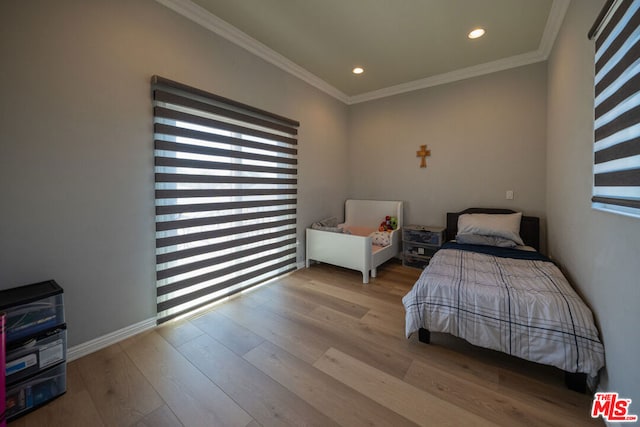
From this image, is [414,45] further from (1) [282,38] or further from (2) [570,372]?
(2) [570,372]

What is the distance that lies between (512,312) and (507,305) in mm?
44

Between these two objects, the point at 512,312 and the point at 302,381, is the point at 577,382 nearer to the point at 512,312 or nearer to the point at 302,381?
the point at 512,312

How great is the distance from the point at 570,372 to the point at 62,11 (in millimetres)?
3744

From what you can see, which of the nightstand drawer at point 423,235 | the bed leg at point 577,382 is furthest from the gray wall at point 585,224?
the nightstand drawer at point 423,235

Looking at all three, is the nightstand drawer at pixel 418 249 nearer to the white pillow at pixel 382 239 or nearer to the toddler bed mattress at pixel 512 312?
the white pillow at pixel 382 239

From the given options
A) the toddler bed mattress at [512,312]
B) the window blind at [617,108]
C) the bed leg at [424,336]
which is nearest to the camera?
the window blind at [617,108]

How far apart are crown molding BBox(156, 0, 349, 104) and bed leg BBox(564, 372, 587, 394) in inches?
146

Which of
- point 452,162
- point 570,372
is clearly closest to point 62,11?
point 570,372

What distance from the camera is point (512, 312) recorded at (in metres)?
1.57

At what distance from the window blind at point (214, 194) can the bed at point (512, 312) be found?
1778mm

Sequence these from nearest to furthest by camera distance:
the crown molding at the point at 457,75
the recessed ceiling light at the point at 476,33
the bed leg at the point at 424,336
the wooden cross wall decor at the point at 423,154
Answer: the bed leg at the point at 424,336, the recessed ceiling light at the point at 476,33, the crown molding at the point at 457,75, the wooden cross wall decor at the point at 423,154

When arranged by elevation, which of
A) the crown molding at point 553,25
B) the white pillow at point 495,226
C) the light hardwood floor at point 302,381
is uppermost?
the crown molding at point 553,25

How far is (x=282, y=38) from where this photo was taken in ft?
8.80

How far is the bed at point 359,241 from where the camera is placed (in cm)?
312
